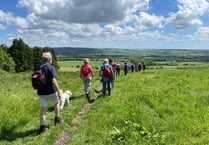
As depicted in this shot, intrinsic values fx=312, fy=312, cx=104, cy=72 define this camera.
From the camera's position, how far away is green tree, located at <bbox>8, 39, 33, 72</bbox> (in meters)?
91.8

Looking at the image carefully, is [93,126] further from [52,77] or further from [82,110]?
[82,110]

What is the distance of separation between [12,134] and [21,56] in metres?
84.1

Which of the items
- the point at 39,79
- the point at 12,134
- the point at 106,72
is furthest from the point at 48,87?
the point at 106,72

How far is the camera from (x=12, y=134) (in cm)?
1107

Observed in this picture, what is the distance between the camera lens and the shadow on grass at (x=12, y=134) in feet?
34.8

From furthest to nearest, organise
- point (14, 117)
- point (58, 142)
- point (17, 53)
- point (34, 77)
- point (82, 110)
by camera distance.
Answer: point (17, 53) → point (82, 110) → point (14, 117) → point (34, 77) → point (58, 142)

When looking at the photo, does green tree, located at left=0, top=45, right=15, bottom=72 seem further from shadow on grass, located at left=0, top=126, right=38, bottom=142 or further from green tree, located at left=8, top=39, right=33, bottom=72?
shadow on grass, located at left=0, top=126, right=38, bottom=142

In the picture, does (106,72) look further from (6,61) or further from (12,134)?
(6,61)

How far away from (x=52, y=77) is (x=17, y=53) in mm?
85882

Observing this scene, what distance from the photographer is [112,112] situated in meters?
13.7

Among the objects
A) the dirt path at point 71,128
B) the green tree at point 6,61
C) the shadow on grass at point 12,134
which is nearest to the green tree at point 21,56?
the green tree at point 6,61

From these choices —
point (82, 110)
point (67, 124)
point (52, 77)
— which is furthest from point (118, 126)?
point (82, 110)

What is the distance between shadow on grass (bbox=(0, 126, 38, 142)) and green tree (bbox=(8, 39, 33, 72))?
8235cm

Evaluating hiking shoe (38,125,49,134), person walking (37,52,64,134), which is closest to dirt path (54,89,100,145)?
hiking shoe (38,125,49,134)
